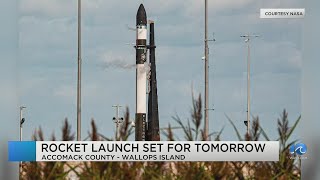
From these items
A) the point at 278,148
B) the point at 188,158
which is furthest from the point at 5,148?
the point at 278,148

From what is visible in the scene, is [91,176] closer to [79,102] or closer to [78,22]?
[79,102]

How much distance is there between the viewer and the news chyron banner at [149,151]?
34.6 feet

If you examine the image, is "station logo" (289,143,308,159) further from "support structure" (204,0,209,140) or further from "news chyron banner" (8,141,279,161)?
"support structure" (204,0,209,140)

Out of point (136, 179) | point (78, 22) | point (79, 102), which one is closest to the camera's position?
point (136, 179)

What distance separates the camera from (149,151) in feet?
35.0

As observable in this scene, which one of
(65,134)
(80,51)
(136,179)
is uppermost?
(80,51)

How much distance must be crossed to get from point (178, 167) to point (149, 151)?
53 cm

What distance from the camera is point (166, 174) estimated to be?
33.7 feet

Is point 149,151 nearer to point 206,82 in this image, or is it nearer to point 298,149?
point 298,149

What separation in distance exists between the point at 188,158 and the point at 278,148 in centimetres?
138

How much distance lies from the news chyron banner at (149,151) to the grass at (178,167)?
9 centimetres

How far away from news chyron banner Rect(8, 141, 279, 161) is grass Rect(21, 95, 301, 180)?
89 mm

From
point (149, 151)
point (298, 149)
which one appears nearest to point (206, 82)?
point (149, 151)

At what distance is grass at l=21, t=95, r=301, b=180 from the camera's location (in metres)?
10.2
